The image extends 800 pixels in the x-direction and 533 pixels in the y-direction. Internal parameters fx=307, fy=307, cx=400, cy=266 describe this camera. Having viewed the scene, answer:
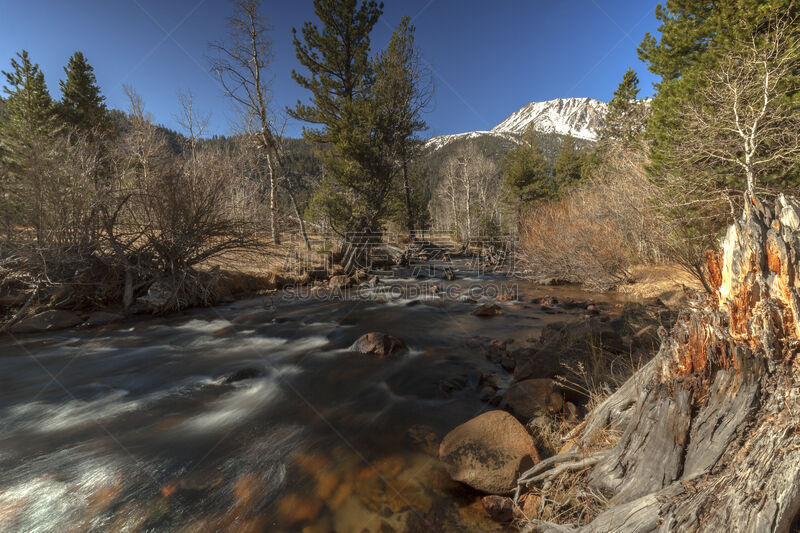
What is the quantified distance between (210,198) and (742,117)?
14.2 metres

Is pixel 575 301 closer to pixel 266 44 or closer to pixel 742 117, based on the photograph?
pixel 742 117

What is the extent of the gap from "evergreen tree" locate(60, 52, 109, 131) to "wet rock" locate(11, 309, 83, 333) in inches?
1069

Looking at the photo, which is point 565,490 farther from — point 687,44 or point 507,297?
point 687,44

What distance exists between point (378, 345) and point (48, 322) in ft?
24.1

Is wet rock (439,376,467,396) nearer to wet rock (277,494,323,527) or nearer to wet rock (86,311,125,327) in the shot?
wet rock (277,494,323,527)

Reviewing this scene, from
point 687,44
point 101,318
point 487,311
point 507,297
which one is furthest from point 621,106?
point 101,318

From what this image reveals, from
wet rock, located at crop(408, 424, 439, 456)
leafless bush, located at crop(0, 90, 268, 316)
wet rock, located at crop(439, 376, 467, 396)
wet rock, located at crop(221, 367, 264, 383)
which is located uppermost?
leafless bush, located at crop(0, 90, 268, 316)

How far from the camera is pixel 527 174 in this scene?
92.0 feet

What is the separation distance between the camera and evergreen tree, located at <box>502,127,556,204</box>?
91.1ft

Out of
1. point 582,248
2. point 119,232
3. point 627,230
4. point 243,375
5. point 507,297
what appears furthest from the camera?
point 627,230

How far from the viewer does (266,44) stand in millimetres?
15344

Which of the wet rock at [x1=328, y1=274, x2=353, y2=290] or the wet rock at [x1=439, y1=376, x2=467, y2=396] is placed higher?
the wet rock at [x1=328, y1=274, x2=353, y2=290]

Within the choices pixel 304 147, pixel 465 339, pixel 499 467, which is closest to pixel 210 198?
pixel 465 339

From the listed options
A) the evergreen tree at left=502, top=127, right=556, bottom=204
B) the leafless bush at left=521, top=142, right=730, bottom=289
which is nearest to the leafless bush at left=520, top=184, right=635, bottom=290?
the leafless bush at left=521, top=142, right=730, bottom=289
